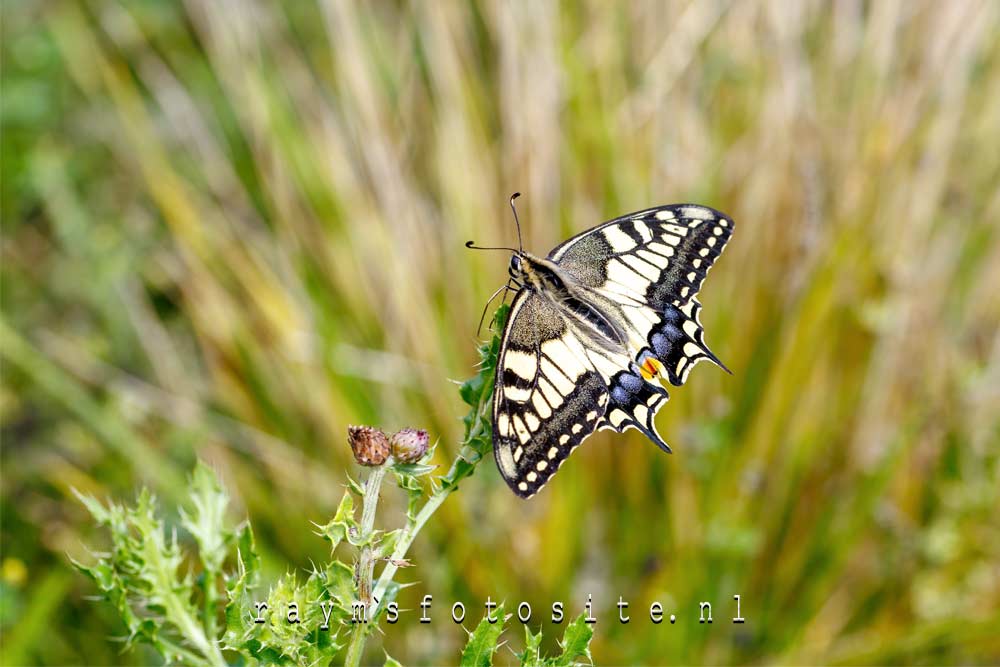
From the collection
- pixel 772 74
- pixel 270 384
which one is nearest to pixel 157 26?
pixel 270 384

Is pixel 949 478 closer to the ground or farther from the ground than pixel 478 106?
closer to the ground

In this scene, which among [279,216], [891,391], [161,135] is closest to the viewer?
[891,391]

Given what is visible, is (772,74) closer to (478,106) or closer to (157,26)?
(478,106)

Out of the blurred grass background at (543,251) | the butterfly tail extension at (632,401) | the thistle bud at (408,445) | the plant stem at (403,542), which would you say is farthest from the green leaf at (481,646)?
the blurred grass background at (543,251)

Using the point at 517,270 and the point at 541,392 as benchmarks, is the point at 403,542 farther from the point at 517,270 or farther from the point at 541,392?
the point at 517,270

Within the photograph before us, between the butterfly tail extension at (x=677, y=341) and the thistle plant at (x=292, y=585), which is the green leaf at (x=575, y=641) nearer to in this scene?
the thistle plant at (x=292, y=585)

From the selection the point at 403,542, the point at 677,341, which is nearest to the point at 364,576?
the point at 403,542
